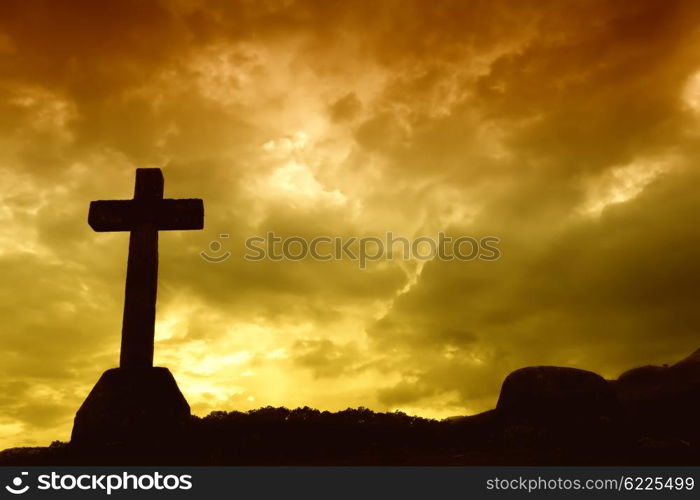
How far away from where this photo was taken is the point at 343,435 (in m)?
12.5

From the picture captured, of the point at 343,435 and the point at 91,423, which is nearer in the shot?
the point at 91,423

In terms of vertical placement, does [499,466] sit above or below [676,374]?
below

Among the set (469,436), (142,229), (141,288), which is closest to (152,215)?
(142,229)

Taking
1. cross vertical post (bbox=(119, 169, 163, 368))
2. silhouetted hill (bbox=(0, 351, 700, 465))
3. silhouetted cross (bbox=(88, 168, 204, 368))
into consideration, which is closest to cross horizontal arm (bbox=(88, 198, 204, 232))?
silhouetted cross (bbox=(88, 168, 204, 368))

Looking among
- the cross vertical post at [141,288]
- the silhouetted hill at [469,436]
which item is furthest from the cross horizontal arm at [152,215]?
the silhouetted hill at [469,436]

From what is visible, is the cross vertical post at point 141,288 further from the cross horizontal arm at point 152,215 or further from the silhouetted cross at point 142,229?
the cross horizontal arm at point 152,215

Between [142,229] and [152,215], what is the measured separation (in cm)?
35

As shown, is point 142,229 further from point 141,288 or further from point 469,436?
point 469,436

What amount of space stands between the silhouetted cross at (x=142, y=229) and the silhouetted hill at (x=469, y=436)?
2.04m

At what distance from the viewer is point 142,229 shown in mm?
13141

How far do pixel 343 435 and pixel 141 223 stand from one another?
5.93 metres

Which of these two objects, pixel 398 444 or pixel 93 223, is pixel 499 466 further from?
pixel 93 223
